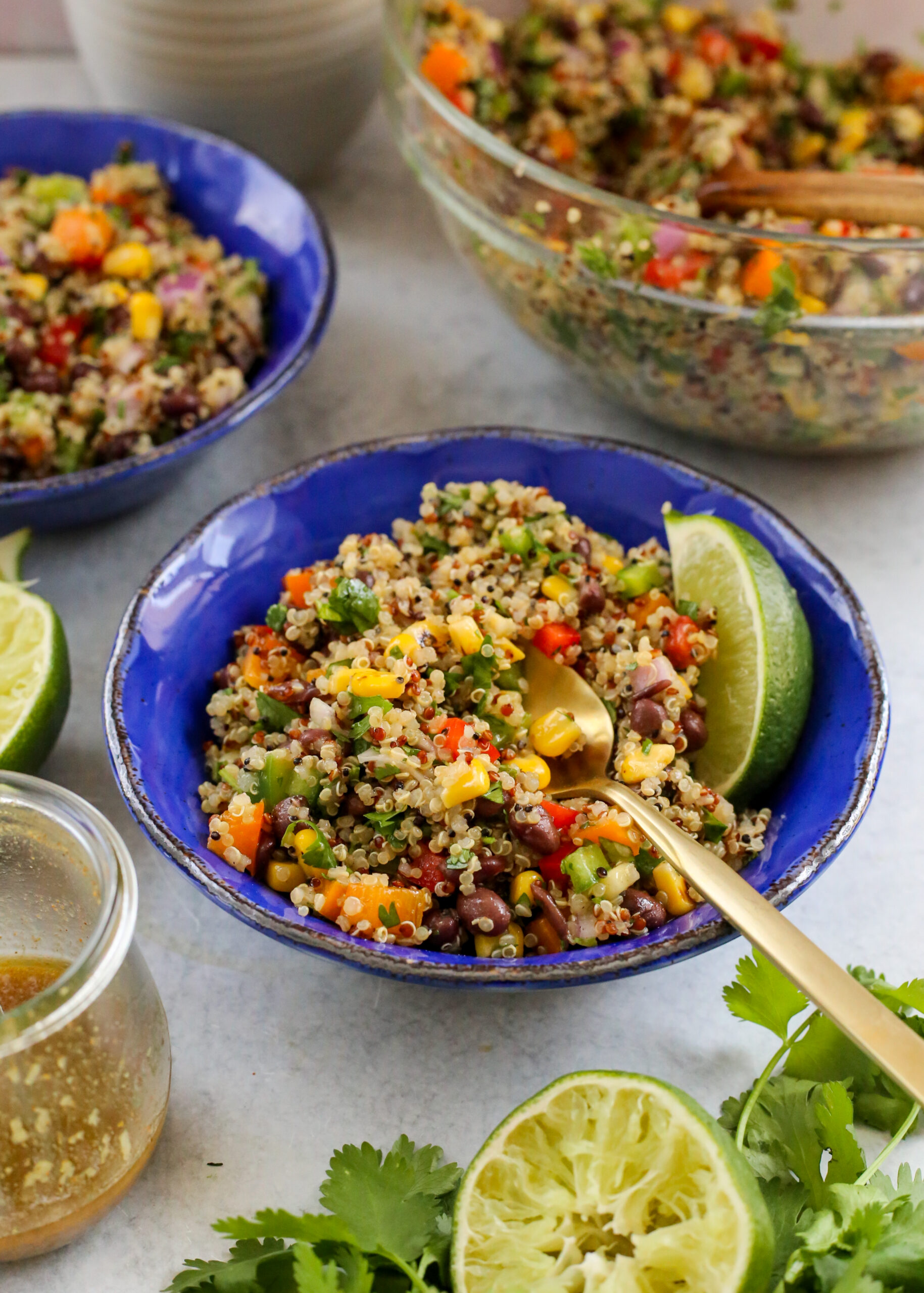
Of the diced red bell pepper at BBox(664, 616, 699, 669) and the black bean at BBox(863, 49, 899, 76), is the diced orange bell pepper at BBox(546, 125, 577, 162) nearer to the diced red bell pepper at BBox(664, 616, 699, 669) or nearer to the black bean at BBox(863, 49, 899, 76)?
the black bean at BBox(863, 49, 899, 76)

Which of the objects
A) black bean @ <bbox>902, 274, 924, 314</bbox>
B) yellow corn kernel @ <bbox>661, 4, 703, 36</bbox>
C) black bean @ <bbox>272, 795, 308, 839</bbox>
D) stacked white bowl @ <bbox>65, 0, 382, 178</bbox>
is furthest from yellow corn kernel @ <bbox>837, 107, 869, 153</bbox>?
black bean @ <bbox>272, 795, 308, 839</bbox>

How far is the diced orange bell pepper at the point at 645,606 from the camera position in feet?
5.80

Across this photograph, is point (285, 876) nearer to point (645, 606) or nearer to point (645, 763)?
point (645, 763)

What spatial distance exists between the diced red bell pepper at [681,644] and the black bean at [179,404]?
97 cm

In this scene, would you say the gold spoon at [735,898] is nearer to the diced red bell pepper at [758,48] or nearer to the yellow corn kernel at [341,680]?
the yellow corn kernel at [341,680]

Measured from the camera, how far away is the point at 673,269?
1.96m

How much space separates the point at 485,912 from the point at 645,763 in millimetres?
295

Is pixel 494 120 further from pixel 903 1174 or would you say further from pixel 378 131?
pixel 903 1174

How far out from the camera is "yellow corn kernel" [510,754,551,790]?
1.55 meters

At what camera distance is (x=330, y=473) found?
193 centimetres

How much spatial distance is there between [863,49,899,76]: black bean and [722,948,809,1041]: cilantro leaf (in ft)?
7.39

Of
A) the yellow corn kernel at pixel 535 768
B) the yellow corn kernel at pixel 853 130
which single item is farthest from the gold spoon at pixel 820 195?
the yellow corn kernel at pixel 535 768

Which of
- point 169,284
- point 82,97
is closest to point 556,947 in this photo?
point 169,284

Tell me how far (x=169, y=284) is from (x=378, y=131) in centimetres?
125
